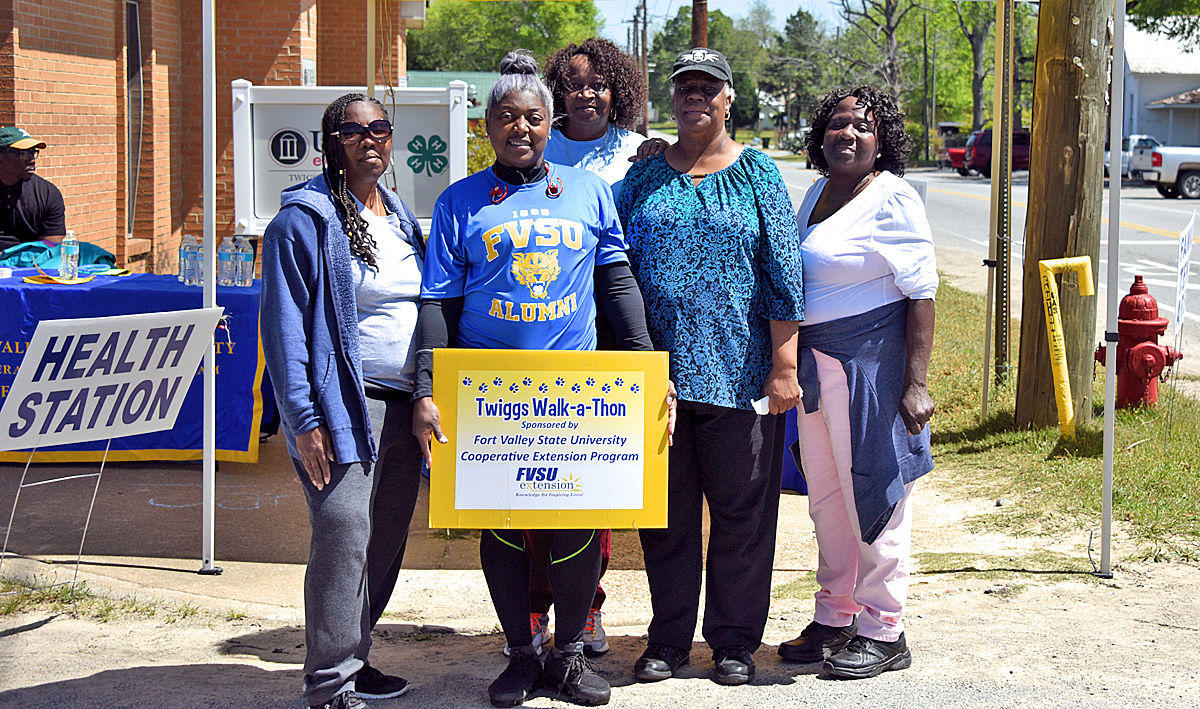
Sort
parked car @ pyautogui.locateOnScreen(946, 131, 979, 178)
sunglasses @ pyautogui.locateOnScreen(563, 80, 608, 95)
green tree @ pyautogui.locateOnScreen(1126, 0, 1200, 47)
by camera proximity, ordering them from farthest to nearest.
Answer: parked car @ pyautogui.locateOnScreen(946, 131, 979, 178)
green tree @ pyautogui.locateOnScreen(1126, 0, 1200, 47)
sunglasses @ pyautogui.locateOnScreen(563, 80, 608, 95)

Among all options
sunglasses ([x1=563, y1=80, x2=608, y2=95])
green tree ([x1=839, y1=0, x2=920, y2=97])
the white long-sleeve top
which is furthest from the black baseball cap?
green tree ([x1=839, y1=0, x2=920, y2=97])

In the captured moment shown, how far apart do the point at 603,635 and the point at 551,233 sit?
1523 mm

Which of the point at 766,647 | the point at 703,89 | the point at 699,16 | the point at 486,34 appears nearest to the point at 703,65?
the point at 703,89

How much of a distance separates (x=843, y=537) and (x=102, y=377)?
8.93ft

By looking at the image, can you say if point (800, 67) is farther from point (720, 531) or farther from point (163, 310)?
point (720, 531)

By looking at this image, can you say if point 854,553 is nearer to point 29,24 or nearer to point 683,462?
point 683,462

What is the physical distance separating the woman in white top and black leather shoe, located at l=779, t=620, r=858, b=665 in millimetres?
49

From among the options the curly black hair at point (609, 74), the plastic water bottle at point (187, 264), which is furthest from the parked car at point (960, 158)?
the curly black hair at point (609, 74)

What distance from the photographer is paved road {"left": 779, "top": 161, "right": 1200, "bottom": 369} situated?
1320cm

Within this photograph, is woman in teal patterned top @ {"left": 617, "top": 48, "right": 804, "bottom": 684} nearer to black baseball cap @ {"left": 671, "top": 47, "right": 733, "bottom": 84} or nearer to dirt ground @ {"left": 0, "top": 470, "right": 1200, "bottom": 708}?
black baseball cap @ {"left": 671, "top": 47, "right": 733, "bottom": 84}

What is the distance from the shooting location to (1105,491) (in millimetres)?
4832

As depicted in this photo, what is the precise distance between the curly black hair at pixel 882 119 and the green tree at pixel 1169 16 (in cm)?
4175

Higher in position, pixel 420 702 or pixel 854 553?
pixel 854 553

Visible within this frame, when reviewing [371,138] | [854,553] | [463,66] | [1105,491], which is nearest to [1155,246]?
[1105,491]
